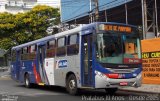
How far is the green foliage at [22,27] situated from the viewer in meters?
45.3

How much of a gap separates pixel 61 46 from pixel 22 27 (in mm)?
28491

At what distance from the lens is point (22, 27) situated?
46.2 metres

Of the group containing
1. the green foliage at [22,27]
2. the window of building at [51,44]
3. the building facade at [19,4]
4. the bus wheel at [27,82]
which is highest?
the building facade at [19,4]

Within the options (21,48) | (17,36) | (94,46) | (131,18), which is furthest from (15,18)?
(94,46)

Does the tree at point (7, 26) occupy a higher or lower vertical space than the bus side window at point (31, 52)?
higher

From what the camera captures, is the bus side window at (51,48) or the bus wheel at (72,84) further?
the bus side window at (51,48)

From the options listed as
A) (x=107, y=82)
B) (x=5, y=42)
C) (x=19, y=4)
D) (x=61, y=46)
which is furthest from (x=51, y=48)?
(x=19, y=4)

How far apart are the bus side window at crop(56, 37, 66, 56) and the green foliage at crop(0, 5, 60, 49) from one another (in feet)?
86.8

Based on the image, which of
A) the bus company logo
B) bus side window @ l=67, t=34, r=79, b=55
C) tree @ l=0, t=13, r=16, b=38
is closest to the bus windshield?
bus side window @ l=67, t=34, r=79, b=55

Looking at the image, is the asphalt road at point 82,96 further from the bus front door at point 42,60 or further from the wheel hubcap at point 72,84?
the bus front door at point 42,60

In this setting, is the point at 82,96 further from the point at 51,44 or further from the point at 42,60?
the point at 42,60

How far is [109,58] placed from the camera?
50.6 ft

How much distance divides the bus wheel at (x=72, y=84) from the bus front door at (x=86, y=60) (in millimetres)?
828

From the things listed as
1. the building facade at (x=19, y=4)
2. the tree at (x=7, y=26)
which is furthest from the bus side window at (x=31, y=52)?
the building facade at (x=19, y=4)
